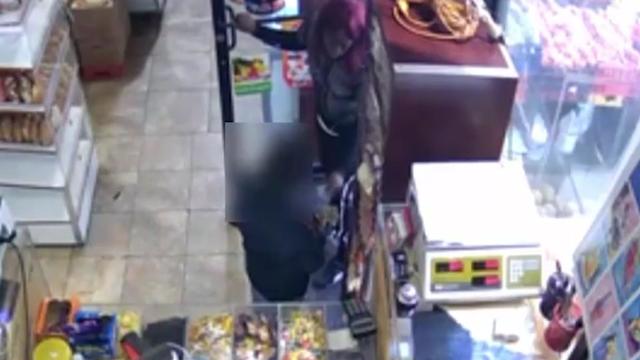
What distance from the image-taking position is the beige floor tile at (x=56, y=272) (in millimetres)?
4152

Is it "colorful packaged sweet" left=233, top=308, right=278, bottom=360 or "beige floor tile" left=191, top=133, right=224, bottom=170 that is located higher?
"colorful packaged sweet" left=233, top=308, right=278, bottom=360

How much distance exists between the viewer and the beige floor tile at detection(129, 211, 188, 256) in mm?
4344

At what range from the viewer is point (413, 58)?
2.53 meters

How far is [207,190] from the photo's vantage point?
467cm

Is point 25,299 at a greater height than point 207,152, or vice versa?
point 25,299

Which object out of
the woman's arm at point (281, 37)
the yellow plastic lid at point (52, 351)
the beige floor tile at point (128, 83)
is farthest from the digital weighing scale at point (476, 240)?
the beige floor tile at point (128, 83)

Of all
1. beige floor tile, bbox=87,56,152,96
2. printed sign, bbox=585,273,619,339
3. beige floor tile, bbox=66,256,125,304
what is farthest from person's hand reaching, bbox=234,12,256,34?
printed sign, bbox=585,273,619,339

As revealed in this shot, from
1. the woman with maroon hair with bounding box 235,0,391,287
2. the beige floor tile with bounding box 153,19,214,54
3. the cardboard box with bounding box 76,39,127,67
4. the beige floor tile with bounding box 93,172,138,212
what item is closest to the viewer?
the woman with maroon hair with bounding box 235,0,391,287

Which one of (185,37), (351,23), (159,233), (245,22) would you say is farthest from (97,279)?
(185,37)

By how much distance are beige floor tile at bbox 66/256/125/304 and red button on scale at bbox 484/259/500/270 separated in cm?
230

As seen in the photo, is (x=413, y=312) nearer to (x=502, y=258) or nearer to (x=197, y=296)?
(x=502, y=258)

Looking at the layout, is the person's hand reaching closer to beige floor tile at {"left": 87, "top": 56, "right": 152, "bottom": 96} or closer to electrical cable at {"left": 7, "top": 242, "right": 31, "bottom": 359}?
electrical cable at {"left": 7, "top": 242, "right": 31, "bottom": 359}

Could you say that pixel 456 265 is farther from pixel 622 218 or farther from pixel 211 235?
pixel 211 235

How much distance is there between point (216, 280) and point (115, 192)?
2.98ft
